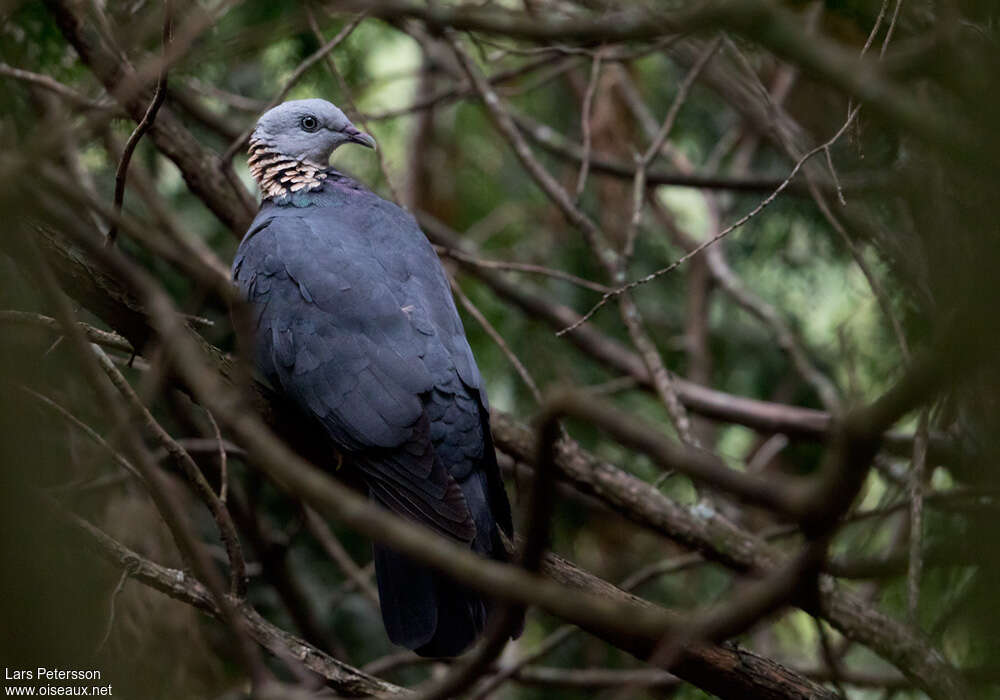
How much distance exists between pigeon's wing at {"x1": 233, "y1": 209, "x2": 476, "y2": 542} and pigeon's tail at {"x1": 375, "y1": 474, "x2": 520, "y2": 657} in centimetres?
15

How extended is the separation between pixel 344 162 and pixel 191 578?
3.48 m

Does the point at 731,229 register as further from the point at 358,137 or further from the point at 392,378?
the point at 358,137

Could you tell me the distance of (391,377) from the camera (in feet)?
10.8

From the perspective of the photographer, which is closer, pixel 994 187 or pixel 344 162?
pixel 994 187

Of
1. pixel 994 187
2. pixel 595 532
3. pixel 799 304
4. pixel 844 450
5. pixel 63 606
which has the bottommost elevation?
pixel 63 606

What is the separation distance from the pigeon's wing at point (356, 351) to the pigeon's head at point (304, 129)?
584mm

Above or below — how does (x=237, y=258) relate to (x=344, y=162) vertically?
below

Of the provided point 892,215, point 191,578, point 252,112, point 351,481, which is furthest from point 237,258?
point 892,215

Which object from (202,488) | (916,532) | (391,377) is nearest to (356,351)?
(391,377)

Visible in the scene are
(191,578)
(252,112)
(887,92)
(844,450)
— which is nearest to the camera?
(844,450)

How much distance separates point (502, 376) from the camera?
5488mm

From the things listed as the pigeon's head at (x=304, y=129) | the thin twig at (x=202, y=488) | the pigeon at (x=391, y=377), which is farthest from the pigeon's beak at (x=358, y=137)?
the thin twig at (x=202, y=488)

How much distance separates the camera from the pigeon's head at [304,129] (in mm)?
Answer: 4203

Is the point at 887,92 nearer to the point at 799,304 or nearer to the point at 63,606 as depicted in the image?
the point at 63,606
